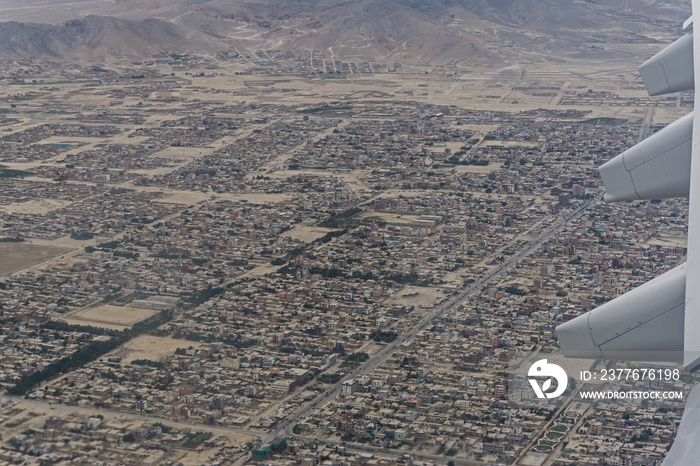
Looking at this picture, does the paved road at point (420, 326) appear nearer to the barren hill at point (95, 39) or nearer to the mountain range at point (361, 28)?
the mountain range at point (361, 28)

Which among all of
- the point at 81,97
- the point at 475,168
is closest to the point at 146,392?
the point at 475,168

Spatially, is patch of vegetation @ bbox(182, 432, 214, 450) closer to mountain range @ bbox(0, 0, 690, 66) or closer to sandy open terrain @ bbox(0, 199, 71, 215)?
sandy open terrain @ bbox(0, 199, 71, 215)

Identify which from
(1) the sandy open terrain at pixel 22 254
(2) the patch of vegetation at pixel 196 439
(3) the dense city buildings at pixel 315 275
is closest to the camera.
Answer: (2) the patch of vegetation at pixel 196 439

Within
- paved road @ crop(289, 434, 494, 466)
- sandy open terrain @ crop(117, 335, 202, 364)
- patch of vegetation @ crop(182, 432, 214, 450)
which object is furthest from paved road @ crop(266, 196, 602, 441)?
sandy open terrain @ crop(117, 335, 202, 364)

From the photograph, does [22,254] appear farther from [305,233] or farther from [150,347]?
[150,347]

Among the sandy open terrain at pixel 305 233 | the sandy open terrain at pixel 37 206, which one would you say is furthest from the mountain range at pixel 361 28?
the sandy open terrain at pixel 305 233

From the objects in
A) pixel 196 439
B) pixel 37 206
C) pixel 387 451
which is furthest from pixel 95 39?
pixel 387 451

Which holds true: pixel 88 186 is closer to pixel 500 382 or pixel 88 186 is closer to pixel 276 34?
pixel 500 382
